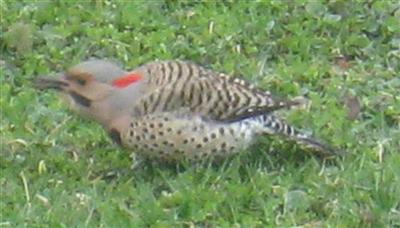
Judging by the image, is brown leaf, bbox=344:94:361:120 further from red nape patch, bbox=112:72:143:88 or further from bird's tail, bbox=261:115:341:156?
red nape patch, bbox=112:72:143:88

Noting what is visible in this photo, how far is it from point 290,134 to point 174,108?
569 mm

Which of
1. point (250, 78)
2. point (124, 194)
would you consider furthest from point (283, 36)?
point (124, 194)

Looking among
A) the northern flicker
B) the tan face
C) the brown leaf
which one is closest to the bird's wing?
the northern flicker

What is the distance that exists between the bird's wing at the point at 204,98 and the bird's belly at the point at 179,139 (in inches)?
2.5

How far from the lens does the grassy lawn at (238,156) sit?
260 inches

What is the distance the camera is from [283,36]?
28.0 feet

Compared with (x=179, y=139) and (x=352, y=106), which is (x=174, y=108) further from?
(x=352, y=106)

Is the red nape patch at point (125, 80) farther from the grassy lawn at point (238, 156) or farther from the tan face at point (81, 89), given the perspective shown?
the grassy lawn at point (238, 156)

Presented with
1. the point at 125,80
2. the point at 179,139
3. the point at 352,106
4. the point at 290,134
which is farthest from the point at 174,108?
the point at 352,106

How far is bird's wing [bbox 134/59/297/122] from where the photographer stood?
6988 mm

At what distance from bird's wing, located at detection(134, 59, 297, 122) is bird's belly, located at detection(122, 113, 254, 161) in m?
0.06

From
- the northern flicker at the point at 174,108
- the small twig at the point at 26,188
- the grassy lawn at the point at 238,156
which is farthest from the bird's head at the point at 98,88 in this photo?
the small twig at the point at 26,188

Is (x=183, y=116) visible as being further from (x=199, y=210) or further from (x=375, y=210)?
(x=375, y=210)

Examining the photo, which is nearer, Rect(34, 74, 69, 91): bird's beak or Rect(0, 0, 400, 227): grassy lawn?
Rect(0, 0, 400, 227): grassy lawn
